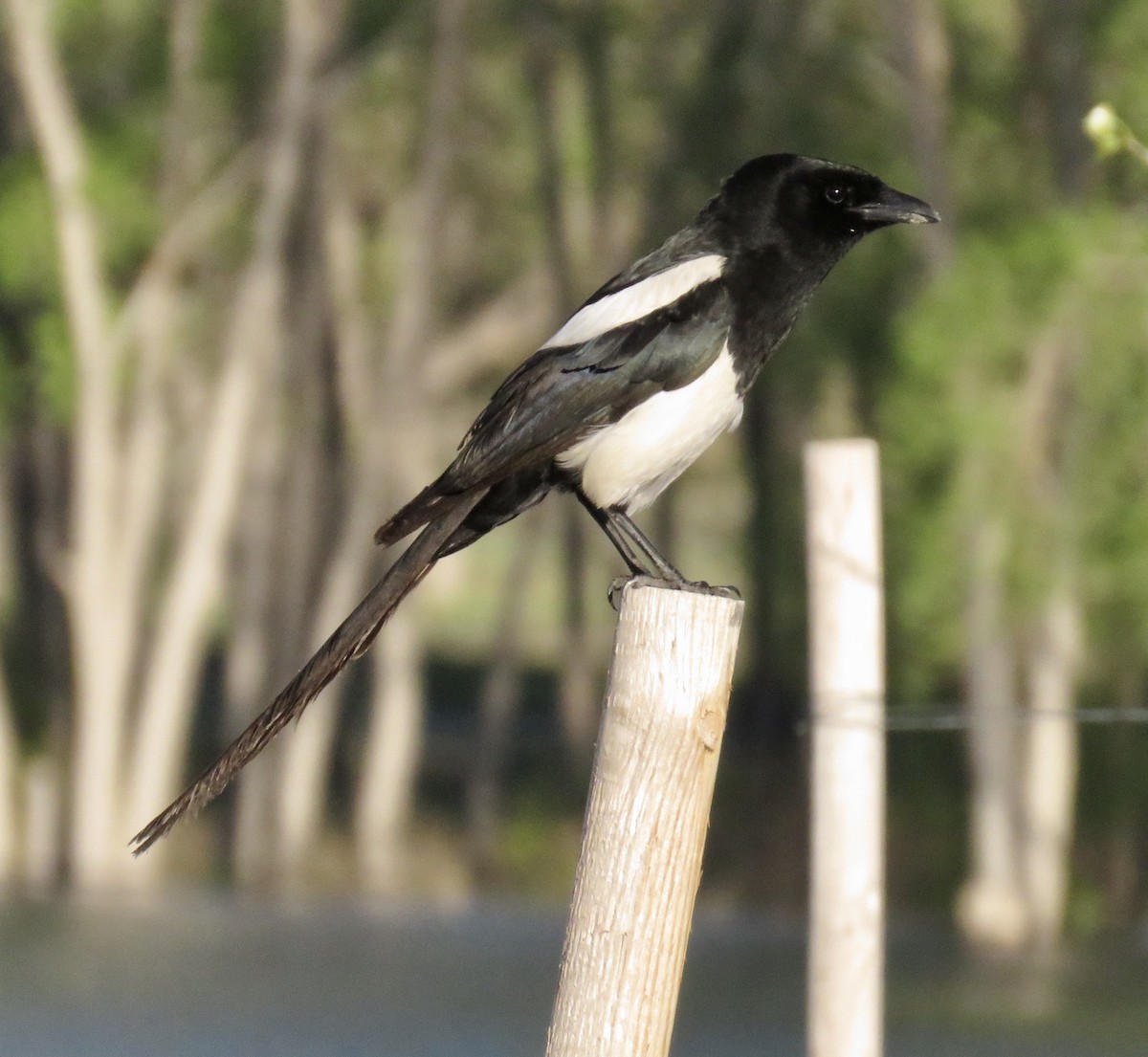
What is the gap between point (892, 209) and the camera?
4715 mm

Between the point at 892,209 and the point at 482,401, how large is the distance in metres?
15.2

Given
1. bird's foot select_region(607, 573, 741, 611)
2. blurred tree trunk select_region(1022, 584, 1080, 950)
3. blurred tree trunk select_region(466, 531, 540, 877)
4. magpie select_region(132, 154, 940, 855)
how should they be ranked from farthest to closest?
blurred tree trunk select_region(466, 531, 540, 877)
blurred tree trunk select_region(1022, 584, 1080, 950)
magpie select_region(132, 154, 940, 855)
bird's foot select_region(607, 573, 741, 611)

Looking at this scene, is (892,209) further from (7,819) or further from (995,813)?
(7,819)

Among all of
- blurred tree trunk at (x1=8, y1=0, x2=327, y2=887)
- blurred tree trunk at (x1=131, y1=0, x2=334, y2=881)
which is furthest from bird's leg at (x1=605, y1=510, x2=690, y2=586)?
blurred tree trunk at (x1=131, y1=0, x2=334, y2=881)

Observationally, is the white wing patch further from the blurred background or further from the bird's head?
the blurred background

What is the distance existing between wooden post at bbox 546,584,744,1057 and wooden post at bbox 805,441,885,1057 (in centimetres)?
111

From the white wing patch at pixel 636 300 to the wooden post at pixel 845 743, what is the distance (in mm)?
413

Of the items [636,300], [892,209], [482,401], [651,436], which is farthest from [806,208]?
[482,401]

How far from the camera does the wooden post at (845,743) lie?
14.1 feet

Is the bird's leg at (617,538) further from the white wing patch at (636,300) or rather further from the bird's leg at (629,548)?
the white wing patch at (636,300)

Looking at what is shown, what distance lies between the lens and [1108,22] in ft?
A: 40.1

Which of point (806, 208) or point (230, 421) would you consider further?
point (230, 421)

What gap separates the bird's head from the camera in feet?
15.1

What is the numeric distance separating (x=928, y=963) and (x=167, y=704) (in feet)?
17.5
